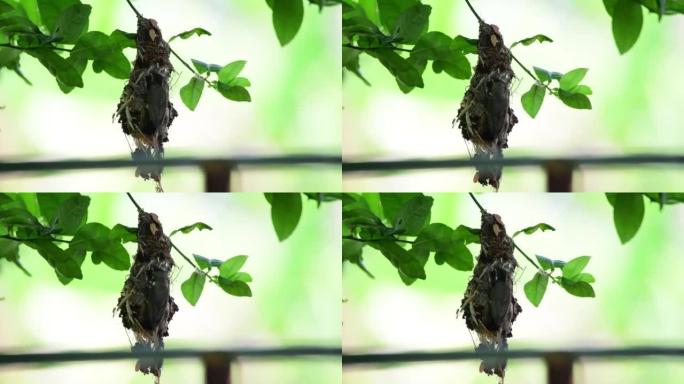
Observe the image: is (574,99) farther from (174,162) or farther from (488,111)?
(174,162)

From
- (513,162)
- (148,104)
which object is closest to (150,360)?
(148,104)

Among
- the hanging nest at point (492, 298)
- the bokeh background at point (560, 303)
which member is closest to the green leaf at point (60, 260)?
the bokeh background at point (560, 303)

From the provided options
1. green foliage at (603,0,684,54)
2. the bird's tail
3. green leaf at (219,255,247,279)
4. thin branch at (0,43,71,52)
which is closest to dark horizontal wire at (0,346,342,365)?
the bird's tail

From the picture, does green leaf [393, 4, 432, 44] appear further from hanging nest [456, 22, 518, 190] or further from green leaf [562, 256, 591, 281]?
green leaf [562, 256, 591, 281]

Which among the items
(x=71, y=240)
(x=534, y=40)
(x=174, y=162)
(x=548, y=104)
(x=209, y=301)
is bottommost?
(x=209, y=301)

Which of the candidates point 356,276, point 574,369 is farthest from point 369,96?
point 574,369

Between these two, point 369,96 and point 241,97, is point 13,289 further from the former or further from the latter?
point 369,96
